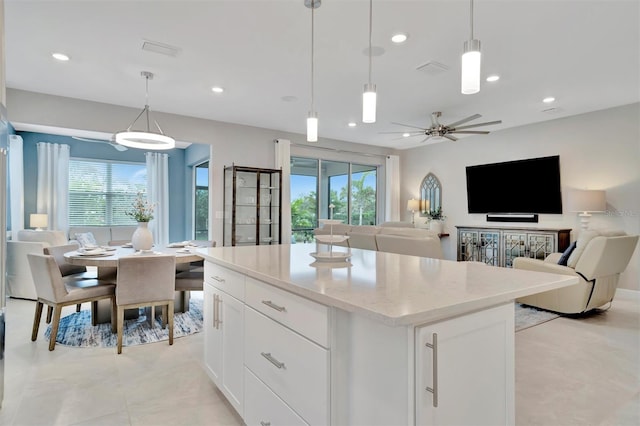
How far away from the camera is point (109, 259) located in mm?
3080

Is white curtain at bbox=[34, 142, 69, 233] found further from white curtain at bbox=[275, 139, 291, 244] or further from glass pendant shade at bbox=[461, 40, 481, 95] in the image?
glass pendant shade at bbox=[461, 40, 481, 95]

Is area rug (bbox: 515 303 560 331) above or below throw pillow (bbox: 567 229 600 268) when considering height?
below

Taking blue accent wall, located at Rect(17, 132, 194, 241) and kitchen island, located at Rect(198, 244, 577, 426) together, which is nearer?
kitchen island, located at Rect(198, 244, 577, 426)

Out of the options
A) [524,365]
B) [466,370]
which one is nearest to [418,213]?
[524,365]

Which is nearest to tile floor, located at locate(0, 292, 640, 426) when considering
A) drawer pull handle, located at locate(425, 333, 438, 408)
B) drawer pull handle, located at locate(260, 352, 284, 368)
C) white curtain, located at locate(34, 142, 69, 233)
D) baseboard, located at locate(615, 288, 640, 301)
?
drawer pull handle, located at locate(260, 352, 284, 368)

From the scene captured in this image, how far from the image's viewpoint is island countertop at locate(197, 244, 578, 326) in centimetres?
104

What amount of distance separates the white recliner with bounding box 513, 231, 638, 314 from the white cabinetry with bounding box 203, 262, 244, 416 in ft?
10.7

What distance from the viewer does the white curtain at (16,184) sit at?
5561 mm

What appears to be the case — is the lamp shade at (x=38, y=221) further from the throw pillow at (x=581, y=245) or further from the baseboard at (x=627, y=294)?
the baseboard at (x=627, y=294)

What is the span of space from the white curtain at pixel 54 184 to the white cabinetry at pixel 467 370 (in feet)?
24.6

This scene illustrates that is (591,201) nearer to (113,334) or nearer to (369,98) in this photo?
(369,98)

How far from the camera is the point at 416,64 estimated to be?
3.53 meters

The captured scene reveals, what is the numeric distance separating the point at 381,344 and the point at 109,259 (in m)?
2.85

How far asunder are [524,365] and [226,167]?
4863mm
